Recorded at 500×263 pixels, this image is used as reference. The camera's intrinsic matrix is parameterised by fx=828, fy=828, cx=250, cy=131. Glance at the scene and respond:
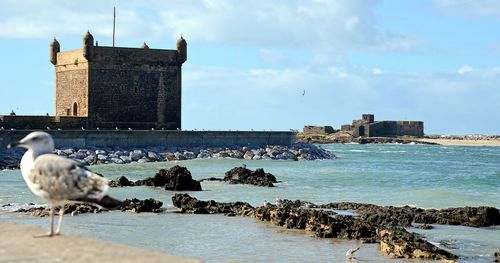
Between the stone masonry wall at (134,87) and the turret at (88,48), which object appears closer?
the turret at (88,48)

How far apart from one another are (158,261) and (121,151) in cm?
3873

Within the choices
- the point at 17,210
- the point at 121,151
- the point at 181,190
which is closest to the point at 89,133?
the point at 121,151

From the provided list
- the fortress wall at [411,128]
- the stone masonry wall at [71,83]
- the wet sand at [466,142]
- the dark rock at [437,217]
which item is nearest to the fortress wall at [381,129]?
the fortress wall at [411,128]

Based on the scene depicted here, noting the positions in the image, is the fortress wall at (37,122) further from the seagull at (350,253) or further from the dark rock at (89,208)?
the seagull at (350,253)

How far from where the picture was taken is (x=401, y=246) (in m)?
13.6

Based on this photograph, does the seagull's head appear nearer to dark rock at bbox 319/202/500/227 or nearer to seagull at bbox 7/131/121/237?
seagull at bbox 7/131/121/237

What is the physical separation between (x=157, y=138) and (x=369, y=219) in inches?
1207

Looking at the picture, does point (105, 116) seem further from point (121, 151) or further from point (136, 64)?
point (121, 151)

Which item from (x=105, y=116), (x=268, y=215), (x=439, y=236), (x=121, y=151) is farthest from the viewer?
(x=105, y=116)

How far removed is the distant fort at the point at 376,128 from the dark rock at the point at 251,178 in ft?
306

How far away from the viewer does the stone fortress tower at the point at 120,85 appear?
5031 cm

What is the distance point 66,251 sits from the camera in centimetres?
609

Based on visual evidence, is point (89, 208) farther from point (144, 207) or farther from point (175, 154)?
point (175, 154)

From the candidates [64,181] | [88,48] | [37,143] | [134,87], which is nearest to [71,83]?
[88,48]
